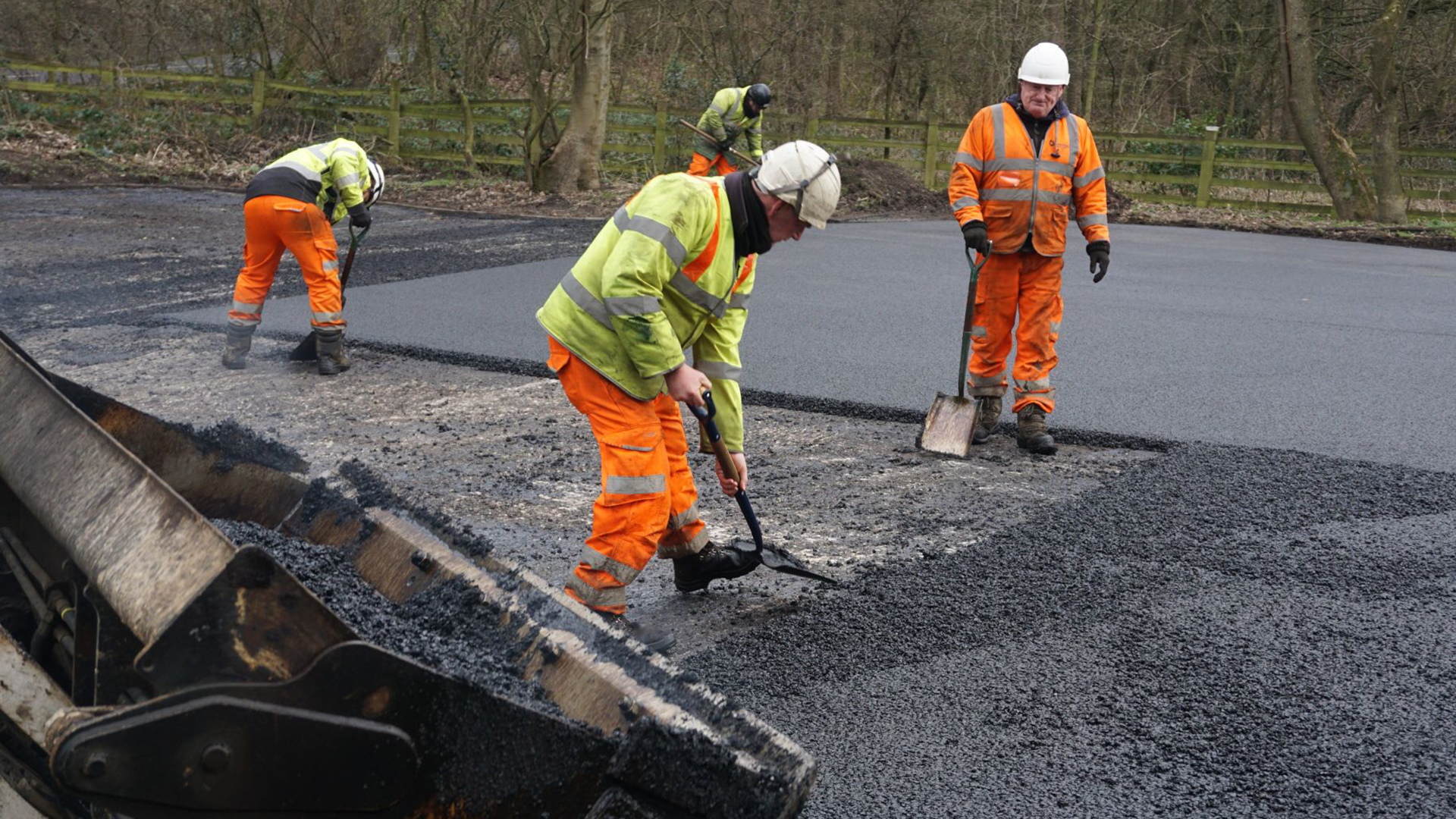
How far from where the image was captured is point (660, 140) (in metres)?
18.5

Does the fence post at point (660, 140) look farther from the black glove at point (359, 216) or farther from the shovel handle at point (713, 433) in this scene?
the shovel handle at point (713, 433)

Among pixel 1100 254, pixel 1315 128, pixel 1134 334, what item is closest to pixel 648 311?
pixel 1100 254

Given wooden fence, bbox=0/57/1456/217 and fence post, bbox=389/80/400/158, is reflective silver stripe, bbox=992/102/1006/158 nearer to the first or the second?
wooden fence, bbox=0/57/1456/217

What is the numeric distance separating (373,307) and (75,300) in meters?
2.06

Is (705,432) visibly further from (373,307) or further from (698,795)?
(373,307)

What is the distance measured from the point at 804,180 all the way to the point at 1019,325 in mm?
3020

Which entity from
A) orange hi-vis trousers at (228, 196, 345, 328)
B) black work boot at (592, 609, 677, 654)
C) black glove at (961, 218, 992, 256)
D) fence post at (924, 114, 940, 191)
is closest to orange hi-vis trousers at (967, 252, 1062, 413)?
black glove at (961, 218, 992, 256)

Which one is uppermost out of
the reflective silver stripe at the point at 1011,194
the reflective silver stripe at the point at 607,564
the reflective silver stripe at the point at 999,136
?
the reflective silver stripe at the point at 999,136

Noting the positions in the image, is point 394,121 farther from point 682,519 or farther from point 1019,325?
point 682,519

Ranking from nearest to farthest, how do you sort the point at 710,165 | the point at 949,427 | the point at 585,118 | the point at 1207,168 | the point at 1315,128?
the point at 949,427
the point at 710,165
the point at 585,118
the point at 1315,128
the point at 1207,168

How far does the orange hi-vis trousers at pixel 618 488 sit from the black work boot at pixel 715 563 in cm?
40

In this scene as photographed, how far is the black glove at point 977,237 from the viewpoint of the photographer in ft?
18.6

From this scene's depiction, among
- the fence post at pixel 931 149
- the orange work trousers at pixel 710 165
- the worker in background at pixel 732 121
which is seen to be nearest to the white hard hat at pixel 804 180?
the worker in background at pixel 732 121

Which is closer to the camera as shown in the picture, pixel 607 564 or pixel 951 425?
pixel 607 564
